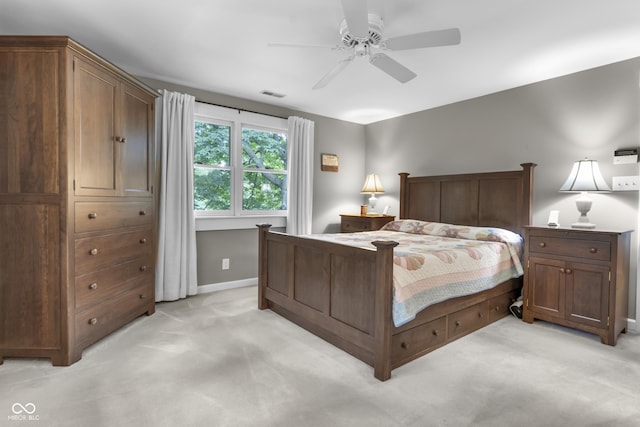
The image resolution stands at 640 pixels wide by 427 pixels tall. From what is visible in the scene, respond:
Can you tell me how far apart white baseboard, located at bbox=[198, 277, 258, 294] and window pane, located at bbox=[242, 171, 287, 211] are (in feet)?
3.07

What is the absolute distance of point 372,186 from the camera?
16.1ft

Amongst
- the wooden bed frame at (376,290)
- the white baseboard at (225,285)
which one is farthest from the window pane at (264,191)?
the wooden bed frame at (376,290)

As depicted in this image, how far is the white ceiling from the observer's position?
2.17 metres

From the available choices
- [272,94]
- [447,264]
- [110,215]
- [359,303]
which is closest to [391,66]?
[447,264]

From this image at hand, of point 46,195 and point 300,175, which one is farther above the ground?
point 300,175

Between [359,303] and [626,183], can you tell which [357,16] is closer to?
[359,303]

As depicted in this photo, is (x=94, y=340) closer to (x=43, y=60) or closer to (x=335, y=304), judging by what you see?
(x=335, y=304)

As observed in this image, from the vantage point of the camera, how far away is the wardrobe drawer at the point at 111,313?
2252 mm

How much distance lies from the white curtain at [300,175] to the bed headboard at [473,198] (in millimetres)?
1335

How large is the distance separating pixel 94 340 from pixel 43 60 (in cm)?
191

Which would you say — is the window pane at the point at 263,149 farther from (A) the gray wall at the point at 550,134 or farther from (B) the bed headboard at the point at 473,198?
(A) the gray wall at the point at 550,134

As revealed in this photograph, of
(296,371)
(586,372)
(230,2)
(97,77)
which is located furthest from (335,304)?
(97,77)

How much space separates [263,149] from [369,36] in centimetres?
243

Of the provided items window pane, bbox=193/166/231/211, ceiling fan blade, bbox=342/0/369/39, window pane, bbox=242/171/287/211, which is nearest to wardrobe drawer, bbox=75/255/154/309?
window pane, bbox=193/166/231/211
